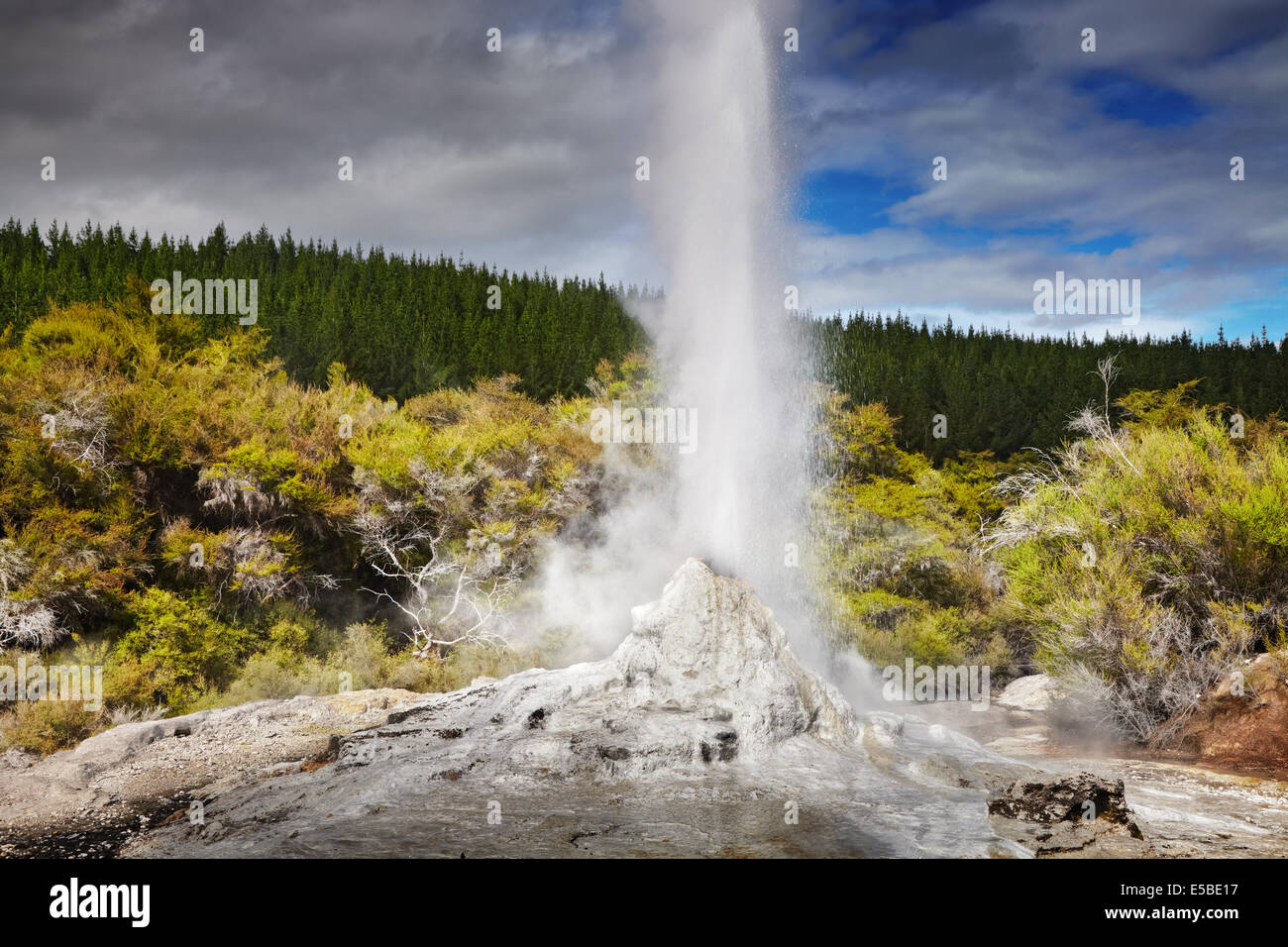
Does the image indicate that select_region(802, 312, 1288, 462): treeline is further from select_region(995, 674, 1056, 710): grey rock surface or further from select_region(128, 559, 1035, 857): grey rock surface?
select_region(128, 559, 1035, 857): grey rock surface

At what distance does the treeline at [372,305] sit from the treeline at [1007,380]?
13047mm

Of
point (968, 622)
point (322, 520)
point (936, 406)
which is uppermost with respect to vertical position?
point (936, 406)

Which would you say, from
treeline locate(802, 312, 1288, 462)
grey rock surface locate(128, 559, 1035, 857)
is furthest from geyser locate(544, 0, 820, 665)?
treeline locate(802, 312, 1288, 462)

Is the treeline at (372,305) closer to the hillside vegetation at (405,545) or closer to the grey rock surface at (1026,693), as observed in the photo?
the hillside vegetation at (405,545)

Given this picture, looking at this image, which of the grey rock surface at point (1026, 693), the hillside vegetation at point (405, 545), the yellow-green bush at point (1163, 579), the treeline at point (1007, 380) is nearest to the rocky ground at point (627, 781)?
the yellow-green bush at point (1163, 579)

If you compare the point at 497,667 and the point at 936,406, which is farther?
the point at 936,406

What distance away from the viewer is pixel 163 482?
57.1 ft

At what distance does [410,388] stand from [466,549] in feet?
56.0

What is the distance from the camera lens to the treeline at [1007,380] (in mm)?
38219

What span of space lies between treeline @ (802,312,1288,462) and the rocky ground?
17261 millimetres

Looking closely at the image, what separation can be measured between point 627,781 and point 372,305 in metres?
47.3

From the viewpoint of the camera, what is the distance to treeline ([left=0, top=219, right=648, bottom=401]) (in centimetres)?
3572
